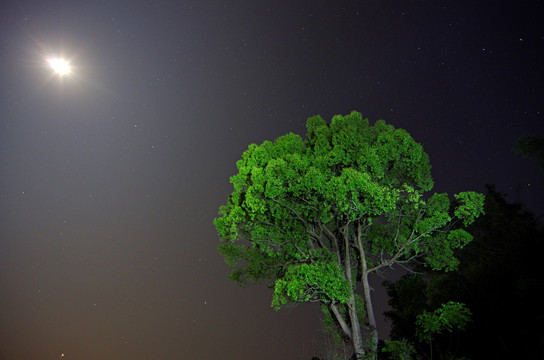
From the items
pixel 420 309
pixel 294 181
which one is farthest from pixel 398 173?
pixel 420 309

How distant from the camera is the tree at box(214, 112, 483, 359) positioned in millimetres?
9109

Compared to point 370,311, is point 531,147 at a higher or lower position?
higher

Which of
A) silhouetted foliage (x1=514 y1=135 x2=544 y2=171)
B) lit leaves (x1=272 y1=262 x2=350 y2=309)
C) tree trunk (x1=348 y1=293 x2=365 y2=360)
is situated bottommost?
tree trunk (x1=348 y1=293 x2=365 y2=360)

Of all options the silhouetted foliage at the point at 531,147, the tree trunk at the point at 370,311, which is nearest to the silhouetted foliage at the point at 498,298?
the tree trunk at the point at 370,311

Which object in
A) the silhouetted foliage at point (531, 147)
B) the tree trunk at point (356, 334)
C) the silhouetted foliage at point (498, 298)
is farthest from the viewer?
the silhouetted foliage at point (531, 147)

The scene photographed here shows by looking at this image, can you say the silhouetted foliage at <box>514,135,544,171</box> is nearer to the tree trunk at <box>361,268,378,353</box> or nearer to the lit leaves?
the tree trunk at <box>361,268,378,353</box>

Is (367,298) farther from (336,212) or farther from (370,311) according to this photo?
(336,212)

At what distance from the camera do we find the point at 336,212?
1051 cm

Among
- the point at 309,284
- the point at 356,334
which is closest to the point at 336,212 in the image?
the point at 309,284

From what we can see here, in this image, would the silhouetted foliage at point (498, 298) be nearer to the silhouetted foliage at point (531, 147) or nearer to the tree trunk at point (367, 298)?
the tree trunk at point (367, 298)

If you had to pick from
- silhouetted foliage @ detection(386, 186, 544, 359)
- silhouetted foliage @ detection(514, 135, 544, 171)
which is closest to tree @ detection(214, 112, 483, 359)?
silhouetted foliage @ detection(386, 186, 544, 359)

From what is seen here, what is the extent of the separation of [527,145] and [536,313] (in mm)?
6124

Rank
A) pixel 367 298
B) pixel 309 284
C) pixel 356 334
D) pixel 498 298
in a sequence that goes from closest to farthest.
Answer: pixel 309 284 < pixel 356 334 < pixel 367 298 < pixel 498 298

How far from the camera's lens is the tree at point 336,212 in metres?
9.11
